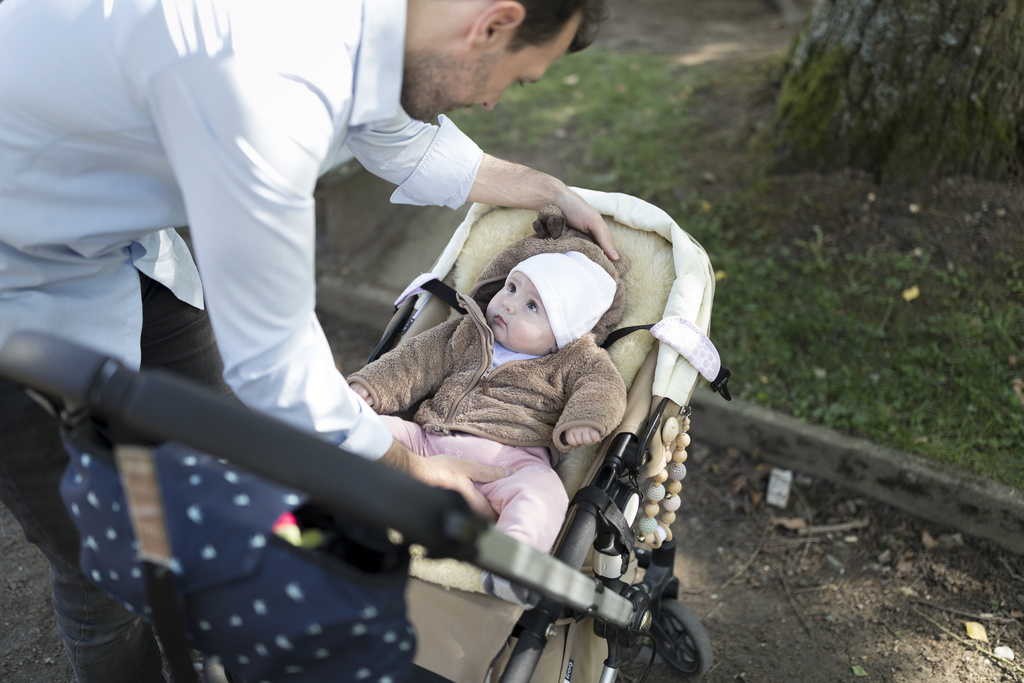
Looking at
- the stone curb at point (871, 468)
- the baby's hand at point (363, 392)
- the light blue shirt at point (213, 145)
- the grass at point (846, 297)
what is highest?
the light blue shirt at point (213, 145)

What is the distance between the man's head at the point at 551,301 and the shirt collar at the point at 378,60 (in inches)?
36.5

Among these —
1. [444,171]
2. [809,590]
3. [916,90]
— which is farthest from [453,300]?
[916,90]

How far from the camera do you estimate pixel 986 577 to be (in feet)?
8.70

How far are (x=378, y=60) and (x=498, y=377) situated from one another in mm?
1129

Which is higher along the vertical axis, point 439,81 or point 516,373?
point 439,81

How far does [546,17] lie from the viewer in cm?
125

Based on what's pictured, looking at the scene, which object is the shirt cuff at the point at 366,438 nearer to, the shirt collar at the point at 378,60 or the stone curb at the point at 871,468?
the shirt collar at the point at 378,60

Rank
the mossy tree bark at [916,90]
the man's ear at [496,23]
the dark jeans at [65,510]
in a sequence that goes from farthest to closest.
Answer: the mossy tree bark at [916,90], the dark jeans at [65,510], the man's ear at [496,23]

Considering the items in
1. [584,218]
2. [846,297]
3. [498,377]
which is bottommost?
[846,297]

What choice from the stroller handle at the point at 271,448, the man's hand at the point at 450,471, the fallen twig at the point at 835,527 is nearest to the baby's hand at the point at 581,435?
the man's hand at the point at 450,471

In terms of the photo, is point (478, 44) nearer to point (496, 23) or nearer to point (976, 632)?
point (496, 23)

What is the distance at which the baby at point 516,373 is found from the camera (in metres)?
2.05

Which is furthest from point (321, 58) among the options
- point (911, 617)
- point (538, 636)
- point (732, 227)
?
point (732, 227)

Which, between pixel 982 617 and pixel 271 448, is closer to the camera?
pixel 271 448
